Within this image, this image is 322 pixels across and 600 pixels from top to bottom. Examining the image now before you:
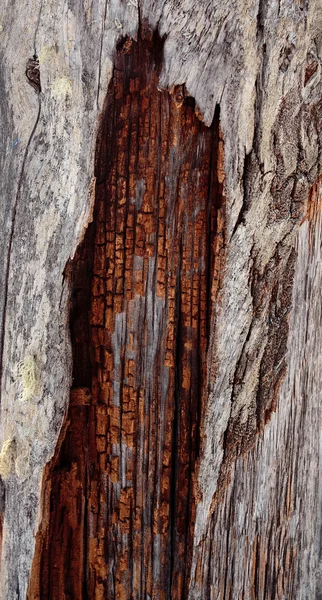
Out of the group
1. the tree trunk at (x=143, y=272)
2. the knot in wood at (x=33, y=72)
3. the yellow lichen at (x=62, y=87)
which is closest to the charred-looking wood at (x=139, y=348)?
the tree trunk at (x=143, y=272)

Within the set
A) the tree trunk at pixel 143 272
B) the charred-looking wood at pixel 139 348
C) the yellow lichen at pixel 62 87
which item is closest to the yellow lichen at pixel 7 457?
the tree trunk at pixel 143 272

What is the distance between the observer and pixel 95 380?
1915 millimetres

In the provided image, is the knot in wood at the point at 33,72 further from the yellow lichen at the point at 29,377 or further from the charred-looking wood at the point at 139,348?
the yellow lichen at the point at 29,377

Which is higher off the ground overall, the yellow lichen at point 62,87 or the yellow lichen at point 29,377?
the yellow lichen at point 62,87

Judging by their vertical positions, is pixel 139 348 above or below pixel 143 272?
below

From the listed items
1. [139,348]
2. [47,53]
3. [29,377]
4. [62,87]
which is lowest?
[29,377]

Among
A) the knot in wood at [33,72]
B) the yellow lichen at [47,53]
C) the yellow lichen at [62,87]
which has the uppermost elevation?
the yellow lichen at [47,53]

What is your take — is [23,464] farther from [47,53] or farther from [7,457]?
[47,53]

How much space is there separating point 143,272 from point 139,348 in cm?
24

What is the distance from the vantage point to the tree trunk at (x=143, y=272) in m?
1.76

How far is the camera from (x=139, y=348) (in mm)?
1897

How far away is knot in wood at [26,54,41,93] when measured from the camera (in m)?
1.80

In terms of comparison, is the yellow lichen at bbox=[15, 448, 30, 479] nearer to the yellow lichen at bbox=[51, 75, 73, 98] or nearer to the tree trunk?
the tree trunk

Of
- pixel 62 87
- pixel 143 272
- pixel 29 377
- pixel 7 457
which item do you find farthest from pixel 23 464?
pixel 62 87
